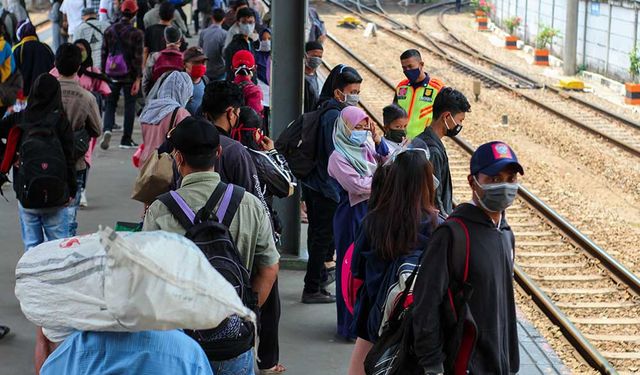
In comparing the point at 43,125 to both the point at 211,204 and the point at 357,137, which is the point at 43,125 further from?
the point at 211,204

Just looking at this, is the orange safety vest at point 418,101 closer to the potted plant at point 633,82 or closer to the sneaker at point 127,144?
the sneaker at point 127,144

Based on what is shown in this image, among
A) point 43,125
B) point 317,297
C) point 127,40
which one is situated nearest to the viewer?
point 43,125

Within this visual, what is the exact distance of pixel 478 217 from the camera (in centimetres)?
489

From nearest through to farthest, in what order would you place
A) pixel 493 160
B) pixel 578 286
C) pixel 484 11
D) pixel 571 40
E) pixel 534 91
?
pixel 493 160 < pixel 578 286 < pixel 534 91 < pixel 571 40 < pixel 484 11

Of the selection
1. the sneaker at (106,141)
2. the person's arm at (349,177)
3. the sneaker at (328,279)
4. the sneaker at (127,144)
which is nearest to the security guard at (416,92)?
the sneaker at (328,279)

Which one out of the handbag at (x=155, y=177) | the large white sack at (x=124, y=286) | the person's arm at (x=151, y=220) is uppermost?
the large white sack at (x=124, y=286)

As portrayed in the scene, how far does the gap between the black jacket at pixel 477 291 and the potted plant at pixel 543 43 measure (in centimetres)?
2879

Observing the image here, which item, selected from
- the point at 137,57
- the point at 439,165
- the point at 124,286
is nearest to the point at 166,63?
the point at 137,57

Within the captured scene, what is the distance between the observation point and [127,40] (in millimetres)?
14344

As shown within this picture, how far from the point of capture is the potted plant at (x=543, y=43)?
3297 cm

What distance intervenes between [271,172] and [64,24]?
12443 mm

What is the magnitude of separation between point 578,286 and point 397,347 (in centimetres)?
661

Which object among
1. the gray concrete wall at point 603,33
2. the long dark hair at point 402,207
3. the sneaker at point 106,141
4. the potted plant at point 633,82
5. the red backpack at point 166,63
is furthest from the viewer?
the gray concrete wall at point 603,33

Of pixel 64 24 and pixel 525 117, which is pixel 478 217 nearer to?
pixel 64 24
